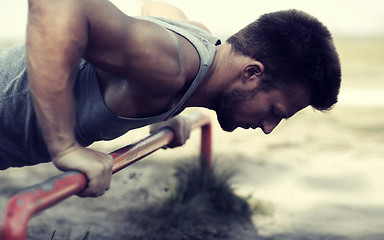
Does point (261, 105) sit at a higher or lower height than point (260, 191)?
higher

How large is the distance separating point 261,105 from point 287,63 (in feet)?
0.62

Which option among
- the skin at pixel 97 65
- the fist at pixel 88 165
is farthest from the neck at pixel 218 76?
the fist at pixel 88 165

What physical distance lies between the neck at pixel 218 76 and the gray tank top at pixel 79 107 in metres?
0.05

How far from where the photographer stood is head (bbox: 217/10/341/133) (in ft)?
5.75

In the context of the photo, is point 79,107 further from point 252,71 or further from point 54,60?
point 252,71

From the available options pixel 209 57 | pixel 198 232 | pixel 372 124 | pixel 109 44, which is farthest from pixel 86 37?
pixel 372 124

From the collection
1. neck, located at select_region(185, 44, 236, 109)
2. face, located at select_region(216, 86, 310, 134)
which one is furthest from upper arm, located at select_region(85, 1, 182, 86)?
face, located at select_region(216, 86, 310, 134)

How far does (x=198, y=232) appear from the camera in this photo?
8.46ft

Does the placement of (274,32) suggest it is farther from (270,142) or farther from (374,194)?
(270,142)

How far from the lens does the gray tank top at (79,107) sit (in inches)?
66.1

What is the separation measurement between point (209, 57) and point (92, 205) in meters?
1.57

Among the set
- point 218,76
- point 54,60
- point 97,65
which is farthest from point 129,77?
point 218,76

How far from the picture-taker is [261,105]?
6.05 feet

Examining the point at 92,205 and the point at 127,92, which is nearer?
the point at 127,92
